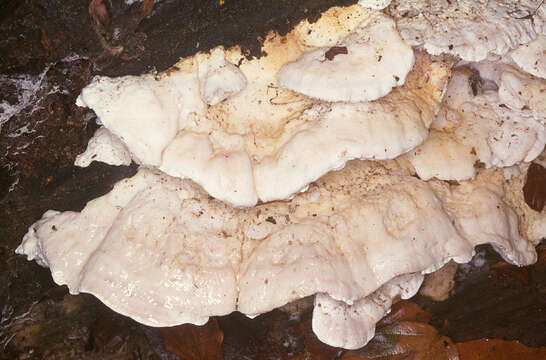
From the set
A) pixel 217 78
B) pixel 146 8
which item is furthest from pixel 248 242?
pixel 146 8

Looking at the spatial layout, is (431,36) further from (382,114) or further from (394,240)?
(394,240)

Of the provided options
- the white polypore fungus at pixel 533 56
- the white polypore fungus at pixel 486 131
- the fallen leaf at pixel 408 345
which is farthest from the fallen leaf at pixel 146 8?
the fallen leaf at pixel 408 345

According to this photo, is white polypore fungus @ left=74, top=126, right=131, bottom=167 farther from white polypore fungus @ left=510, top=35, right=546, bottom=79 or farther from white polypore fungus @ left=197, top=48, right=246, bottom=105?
white polypore fungus @ left=510, top=35, right=546, bottom=79

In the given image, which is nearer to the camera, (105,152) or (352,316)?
(105,152)

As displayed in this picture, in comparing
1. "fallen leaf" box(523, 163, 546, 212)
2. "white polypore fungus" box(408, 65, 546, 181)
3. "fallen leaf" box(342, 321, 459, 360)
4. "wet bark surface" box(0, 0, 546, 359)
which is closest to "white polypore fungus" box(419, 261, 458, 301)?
Result: "wet bark surface" box(0, 0, 546, 359)

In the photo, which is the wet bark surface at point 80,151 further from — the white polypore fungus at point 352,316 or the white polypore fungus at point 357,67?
the white polypore fungus at point 352,316

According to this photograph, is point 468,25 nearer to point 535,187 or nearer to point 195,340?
point 535,187
